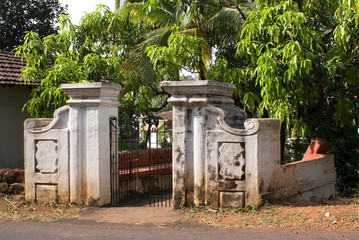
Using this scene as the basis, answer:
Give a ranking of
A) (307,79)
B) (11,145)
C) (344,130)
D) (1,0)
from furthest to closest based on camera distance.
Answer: (1,0) < (11,145) < (344,130) < (307,79)

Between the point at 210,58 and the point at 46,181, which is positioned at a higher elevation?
the point at 210,58

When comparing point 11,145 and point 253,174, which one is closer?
point 253,174

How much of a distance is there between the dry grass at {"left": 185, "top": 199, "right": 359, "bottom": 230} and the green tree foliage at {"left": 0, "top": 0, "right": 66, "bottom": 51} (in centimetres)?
1694

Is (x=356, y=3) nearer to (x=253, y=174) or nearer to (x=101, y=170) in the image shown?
(x=253, y=174)

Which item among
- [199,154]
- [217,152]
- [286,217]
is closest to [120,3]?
[199,154]

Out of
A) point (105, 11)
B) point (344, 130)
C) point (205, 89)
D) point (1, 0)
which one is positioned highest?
point (1, 0)

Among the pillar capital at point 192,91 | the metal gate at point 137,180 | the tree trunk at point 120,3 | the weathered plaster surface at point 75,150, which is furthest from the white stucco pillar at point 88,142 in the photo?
the tree trunk at point 120,3

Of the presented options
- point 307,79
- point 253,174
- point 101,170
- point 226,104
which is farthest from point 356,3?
point 101,170

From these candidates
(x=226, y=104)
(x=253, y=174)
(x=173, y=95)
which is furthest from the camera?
(x=226, y=104)

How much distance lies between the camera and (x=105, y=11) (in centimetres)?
1093

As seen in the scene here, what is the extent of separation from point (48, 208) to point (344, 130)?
7.09 metres

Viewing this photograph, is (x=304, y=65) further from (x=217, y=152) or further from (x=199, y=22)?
(x=199, y=22)

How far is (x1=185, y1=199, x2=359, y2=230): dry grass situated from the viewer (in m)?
5.45

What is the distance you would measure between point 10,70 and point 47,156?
23.3ft
